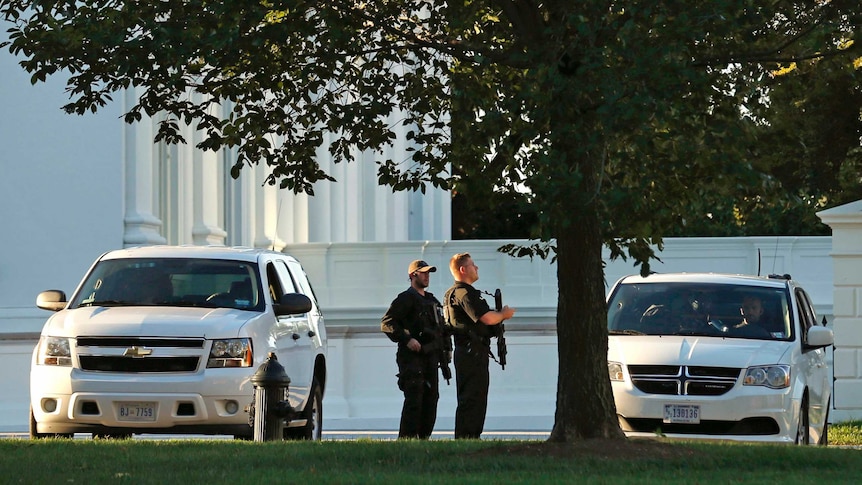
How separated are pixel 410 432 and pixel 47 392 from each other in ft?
10.2

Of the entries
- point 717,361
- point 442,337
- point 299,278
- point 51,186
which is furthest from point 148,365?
point 51,186

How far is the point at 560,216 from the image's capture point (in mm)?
9500

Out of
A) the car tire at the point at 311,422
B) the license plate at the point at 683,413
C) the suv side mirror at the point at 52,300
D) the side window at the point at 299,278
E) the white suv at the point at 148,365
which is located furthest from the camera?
the side window at the point at 299,278

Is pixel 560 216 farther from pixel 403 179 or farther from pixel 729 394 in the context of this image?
pixel 729 394

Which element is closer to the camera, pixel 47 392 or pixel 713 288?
pixel 47 392

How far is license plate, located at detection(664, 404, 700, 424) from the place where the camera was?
13797mm

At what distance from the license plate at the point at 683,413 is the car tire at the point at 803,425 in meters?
0.93

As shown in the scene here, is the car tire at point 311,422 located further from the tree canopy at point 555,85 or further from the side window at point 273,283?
the tree canopy at point 555,85

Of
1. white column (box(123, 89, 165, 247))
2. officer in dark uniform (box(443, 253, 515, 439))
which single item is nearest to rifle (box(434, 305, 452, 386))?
officer in dark uniform (box(443, 253, 515, 439))

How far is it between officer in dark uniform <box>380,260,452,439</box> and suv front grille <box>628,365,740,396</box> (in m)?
1.69

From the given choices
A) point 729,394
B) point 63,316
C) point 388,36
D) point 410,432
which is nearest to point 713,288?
point 729,394

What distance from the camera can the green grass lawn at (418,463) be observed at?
33.4 ft

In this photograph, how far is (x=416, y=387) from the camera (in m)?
14.2

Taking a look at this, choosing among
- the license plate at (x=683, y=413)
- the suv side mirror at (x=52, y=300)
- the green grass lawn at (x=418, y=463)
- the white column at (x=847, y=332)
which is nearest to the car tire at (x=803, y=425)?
the license plate at (x=683, y=413)
